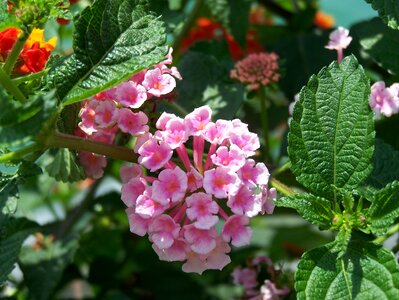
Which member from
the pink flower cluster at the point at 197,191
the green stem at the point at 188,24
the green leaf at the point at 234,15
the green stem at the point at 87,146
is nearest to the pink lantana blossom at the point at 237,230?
the pink flower cluster at the point at 197,191

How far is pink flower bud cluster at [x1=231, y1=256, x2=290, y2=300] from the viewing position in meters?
0.99

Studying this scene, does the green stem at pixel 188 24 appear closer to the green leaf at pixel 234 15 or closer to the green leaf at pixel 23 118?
the green leaf at pixel 234 15

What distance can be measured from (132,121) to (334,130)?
21cm

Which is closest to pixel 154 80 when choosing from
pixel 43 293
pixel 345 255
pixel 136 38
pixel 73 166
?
pixel 136 38

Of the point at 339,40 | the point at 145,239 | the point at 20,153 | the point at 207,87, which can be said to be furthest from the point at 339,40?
the point at 145,239

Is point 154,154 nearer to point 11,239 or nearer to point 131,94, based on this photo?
point 131,94

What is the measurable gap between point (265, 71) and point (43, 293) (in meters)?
0.44

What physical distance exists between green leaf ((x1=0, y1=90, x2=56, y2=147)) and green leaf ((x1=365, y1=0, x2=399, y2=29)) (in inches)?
14.9

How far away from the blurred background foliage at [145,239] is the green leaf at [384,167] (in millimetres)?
131

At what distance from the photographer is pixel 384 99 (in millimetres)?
920

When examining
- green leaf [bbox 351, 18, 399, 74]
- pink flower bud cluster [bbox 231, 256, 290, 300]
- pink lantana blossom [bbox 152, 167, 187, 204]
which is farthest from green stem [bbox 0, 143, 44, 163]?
green leaf [bbox 351, 18, 399, 74]

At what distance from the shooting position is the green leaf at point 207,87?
3.48 ft

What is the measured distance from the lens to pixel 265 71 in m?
1.09

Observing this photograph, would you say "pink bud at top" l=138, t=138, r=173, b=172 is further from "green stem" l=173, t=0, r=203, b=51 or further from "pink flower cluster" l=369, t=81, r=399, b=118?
"green stem" l=173, t=0, r=203, b=51
